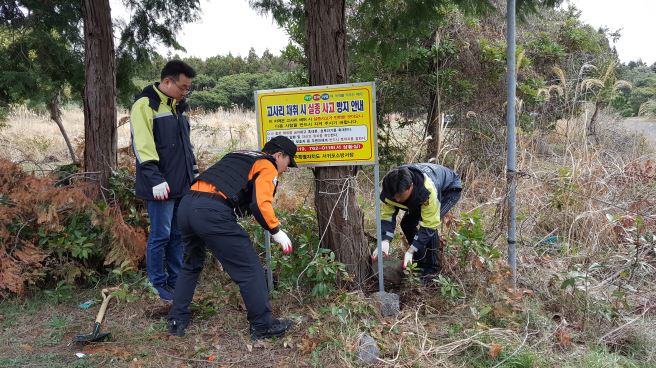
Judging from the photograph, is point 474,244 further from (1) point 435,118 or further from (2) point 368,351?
(1) point 435,118

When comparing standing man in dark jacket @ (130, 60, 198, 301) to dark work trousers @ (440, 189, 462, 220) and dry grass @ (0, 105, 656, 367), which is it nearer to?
dry grass @ (0, 105, 656, 367)

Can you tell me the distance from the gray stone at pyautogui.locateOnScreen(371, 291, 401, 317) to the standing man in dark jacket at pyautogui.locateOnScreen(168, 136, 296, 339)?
0.71 metres

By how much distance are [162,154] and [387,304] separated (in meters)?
2.12

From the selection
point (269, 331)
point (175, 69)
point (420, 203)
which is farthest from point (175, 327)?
point (420, 203)

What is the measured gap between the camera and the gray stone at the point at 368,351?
115 inches

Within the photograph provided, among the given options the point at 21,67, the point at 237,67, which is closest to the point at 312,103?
the point at 21,67

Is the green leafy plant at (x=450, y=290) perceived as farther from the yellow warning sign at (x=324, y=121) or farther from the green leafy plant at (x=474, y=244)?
the yellow warning sign at (x=324, y=121)

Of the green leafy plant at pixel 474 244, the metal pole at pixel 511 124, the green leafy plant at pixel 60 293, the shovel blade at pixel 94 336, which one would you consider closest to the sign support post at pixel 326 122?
the green leafy plant at pixel 474 244

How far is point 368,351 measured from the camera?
9.68 ft

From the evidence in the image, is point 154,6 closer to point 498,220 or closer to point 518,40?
point 498,220

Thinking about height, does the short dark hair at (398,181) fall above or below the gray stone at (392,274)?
above

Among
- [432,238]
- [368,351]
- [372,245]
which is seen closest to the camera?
[368,351]

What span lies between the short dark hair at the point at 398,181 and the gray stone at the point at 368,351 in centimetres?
117

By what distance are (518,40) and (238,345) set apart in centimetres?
773
